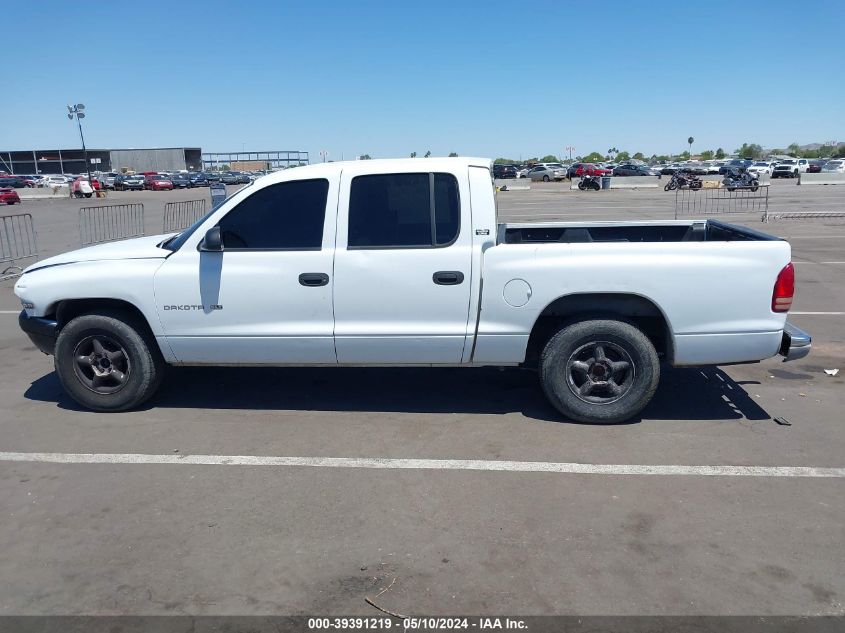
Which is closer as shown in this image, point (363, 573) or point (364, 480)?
point (363, 573)

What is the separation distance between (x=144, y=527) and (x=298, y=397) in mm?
2254

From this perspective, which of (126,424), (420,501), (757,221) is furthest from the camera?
(757,221)

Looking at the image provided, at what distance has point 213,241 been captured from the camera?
17.5 feet

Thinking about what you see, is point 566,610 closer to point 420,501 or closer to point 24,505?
point 420,501

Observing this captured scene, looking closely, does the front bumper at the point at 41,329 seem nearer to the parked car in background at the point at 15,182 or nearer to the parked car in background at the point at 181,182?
the parked car in background at the point at 181,182

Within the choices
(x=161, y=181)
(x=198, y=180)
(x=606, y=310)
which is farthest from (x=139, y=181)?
(x=606, y=310)

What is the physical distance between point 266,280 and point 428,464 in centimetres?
184

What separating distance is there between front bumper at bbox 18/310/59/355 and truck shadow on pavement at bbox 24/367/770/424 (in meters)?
0.58

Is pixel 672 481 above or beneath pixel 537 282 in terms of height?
beneath

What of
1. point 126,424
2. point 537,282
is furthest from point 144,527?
point 537,282

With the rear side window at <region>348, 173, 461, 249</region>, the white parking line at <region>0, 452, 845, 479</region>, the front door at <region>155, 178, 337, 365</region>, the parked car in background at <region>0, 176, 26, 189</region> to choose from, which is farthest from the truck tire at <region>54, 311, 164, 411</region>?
the parked car in background at <region>0, 176, 26, 189</region>

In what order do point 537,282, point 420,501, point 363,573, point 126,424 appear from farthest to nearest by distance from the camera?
point 126,424
point 537,282
point 420,501
point 363,573

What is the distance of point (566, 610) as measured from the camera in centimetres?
332

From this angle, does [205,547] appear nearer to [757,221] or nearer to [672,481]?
[672,481]
